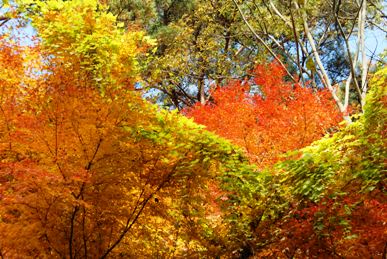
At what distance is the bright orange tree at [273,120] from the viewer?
10.4 metres

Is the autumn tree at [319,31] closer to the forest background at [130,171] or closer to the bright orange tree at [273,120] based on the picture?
the bright orange tree at [273,120]

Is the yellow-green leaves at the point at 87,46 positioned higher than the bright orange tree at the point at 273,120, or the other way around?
the bright orange tree at the point at 273,120

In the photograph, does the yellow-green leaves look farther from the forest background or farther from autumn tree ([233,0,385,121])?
autumn tree ([233,0,385,121])

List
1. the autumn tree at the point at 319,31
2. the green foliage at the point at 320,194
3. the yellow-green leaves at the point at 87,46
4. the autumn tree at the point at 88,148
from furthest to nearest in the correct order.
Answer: the autumn tree at the point at 319,31, the yellow-green leaves at the point at 87,46, the autumn tree at the point at 88,148, the green foliage at the point at 320,194

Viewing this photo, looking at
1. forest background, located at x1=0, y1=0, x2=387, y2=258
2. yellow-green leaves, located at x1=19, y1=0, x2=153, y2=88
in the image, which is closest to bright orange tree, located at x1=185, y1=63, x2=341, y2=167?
forest background, located at x1=0, y1=0, x2=387, y2=258

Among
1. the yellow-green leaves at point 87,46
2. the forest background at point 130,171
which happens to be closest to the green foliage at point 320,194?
the forest background at point 130,171

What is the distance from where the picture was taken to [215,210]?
7.59m

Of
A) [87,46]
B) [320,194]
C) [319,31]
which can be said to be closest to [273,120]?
[320,194]

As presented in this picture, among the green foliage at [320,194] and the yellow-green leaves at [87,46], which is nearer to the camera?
the green foliage at [320,194]

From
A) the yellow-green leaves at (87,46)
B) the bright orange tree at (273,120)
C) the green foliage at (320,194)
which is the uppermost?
the bright orange tree at (273,120)

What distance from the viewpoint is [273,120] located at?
39.7 ft

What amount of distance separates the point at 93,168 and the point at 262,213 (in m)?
2.71

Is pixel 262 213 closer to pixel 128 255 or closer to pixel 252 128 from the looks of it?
pixel 128 255

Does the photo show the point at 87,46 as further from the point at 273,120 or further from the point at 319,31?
the point at 319,31
